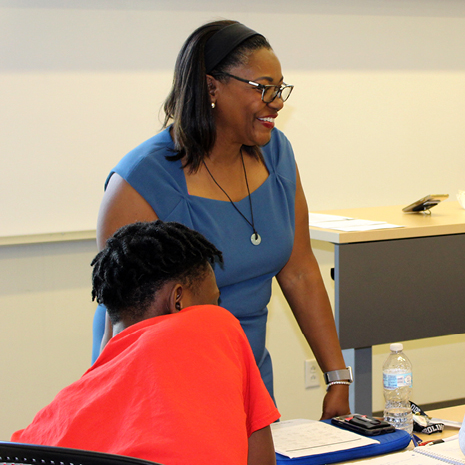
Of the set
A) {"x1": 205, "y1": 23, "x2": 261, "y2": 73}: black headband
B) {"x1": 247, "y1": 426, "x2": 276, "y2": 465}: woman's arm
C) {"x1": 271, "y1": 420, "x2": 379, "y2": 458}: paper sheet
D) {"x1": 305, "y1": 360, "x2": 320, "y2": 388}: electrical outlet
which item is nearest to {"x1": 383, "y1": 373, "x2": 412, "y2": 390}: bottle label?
{"x1": 271, "y1": 420, "x2": 379, "y2": 458}: paper sheet

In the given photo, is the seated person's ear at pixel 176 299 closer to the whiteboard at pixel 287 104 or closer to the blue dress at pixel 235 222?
the blue dress at pixel 235 222

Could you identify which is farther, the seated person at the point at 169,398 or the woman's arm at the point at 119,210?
the woman's arm at the point at 119,210

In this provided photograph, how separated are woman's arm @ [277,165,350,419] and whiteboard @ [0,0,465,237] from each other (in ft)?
3.63

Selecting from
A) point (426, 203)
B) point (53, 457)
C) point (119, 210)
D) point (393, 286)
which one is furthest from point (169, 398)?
point (426, 203)

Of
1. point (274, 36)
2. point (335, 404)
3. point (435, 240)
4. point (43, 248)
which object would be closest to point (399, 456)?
point (335, 404)

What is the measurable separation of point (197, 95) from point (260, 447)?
834 mm

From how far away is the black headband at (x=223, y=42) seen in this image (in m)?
1.40

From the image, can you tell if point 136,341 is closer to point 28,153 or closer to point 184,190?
point 184,190

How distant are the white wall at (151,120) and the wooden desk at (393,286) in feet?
3.25

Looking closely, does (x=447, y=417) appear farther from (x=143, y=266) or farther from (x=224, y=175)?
(x=143, y=266)

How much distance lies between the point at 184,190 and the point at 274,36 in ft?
5.86

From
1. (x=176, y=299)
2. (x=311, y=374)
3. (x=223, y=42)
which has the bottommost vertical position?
(x=311, y=374)

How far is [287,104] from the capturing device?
3.02 m

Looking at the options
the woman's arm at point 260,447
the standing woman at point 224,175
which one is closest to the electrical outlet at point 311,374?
the standing woman at point 224,175
